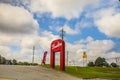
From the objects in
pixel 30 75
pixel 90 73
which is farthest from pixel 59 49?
pixel 30 75

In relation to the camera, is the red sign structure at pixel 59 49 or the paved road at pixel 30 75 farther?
the red sign structure at pixel 59 49

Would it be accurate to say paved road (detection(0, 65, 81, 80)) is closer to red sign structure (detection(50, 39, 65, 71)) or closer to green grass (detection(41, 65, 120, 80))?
green grass (detection(41, 65, 120, 80))

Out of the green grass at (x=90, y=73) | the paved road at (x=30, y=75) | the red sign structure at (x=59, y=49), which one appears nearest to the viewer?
the paved road at (x=30, y=75)

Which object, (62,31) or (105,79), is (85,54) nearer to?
(105,79)

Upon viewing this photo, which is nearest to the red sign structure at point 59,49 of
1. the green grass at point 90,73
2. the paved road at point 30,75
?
the green grass at point 90,73

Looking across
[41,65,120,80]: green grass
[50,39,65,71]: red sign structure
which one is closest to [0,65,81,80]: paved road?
[41,65,120,80]: green grass

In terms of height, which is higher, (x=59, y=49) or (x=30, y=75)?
(x=59, y=49)

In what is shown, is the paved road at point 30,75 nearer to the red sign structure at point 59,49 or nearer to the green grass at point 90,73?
the green grass at point 90,73

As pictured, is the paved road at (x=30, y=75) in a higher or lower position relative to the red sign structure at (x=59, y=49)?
lower

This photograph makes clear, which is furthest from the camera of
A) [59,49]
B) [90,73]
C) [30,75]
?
[59,49]

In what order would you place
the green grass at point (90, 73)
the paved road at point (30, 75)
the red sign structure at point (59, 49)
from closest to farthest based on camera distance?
the paved road at point (30, 75)
the green grass at point (90, 73)
the red sign structure at point (59, 49)

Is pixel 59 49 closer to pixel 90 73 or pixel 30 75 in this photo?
pixel 90 73

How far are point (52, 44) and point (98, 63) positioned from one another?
83483 millimetres

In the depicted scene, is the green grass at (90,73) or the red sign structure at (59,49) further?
the red sign structure at (59,49)
